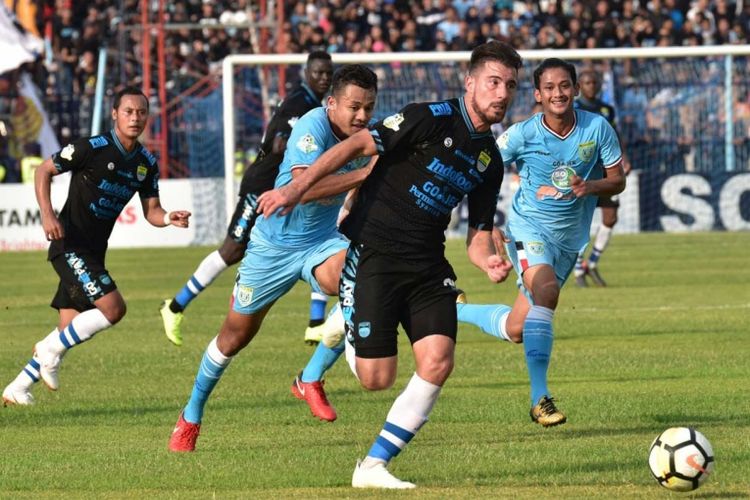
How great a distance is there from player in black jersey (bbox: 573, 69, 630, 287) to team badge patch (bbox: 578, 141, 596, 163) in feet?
22.5

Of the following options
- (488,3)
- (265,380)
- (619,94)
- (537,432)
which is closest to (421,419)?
(537,432)

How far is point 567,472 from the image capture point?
736 centimetres

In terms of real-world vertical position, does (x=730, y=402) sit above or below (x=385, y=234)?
below

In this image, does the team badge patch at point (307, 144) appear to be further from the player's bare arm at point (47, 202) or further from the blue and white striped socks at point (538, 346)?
the player's bare arm at point (47, 202)

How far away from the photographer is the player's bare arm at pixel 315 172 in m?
6.59

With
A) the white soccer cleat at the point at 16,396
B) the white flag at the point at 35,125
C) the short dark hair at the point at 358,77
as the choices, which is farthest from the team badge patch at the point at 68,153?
the white flag at the point at 35,125

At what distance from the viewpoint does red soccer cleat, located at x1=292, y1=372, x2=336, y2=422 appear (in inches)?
360

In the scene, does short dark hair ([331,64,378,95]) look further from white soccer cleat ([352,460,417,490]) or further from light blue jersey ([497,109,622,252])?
white soccer cleat ([352,460,417,490])

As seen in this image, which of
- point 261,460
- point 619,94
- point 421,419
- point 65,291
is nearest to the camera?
point 421,419

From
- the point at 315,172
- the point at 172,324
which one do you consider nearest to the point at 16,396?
the point at 172,324

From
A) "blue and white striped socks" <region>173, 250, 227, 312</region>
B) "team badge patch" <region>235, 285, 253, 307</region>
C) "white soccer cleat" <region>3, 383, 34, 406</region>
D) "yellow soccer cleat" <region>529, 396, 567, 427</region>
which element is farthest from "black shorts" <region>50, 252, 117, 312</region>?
"yellow soccer cleat" <region>529, 396, 567, 427</region>

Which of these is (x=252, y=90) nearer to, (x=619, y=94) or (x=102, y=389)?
(x=619, y=94)

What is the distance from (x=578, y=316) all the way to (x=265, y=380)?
528cm

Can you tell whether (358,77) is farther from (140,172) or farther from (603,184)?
(140,172)
